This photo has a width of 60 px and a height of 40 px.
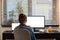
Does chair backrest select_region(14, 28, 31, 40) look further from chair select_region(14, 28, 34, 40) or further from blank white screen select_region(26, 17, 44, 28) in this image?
blank white screen select_region(26, 17, 44, 28)

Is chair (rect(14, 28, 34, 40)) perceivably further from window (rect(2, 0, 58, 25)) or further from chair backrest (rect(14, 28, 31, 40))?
window (rect(2, 0, 58, 25))

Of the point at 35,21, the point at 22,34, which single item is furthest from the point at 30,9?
the point at 22,34

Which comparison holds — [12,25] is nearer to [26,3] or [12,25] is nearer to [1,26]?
[1,26]

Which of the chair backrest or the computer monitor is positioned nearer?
the chair backrest

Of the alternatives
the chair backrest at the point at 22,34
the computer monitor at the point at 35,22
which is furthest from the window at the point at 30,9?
the chair backrest at the point at 22,34

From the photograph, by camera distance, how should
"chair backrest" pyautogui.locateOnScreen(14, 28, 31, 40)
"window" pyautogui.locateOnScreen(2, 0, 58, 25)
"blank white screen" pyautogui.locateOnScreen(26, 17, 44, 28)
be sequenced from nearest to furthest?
"chair backrest" pyautogui.locateOnScreen(14, 28, 31, 40) < "blank white screen" pyautogui.locateOnScreen(26, 17, 44, 28) < "window" pyautogui.locateOnScreen(2, 0, 58, 25)

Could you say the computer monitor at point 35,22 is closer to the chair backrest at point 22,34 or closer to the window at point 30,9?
the window at point 30,9

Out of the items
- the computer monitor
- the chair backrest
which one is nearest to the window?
the computer monitor

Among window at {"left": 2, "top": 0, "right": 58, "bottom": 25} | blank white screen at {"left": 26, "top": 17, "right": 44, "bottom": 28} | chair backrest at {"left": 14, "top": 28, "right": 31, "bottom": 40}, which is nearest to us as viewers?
chair backrest at {"left": 14, "top": 28, "right": 31, "bottom": 40}

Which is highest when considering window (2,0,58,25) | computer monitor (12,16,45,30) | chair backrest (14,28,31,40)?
window (2,0,58,25)

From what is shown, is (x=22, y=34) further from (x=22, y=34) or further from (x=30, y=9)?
(x=30, y=9)

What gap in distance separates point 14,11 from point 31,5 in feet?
1.89

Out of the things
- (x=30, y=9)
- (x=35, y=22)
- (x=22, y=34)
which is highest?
(x=30, y=9)

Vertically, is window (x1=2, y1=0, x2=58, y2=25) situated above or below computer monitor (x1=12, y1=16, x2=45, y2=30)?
above
